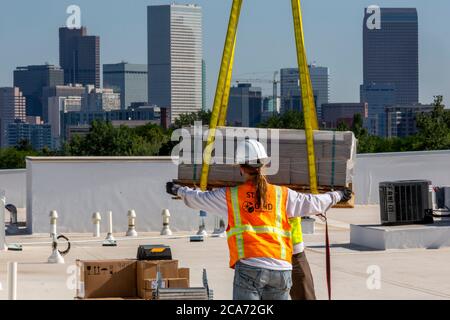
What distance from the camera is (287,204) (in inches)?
357

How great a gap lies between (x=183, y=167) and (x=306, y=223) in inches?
710

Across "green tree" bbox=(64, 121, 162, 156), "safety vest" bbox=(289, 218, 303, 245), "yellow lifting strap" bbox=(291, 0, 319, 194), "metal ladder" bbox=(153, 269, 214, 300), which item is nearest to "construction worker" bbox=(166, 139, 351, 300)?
"metal ladder" bbox=(153, 269, 214, 300)

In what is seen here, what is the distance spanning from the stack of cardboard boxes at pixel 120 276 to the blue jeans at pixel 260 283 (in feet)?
19.5

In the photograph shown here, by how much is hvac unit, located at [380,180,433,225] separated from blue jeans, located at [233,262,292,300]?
1865 cm

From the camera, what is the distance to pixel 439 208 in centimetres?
3081

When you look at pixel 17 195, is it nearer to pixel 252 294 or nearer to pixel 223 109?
pixel 223 109

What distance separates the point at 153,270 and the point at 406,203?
13368 millimetres

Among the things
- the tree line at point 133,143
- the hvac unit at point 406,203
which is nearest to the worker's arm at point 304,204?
the hvac unit at point 406,203

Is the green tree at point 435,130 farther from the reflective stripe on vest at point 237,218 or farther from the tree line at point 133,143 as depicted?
the reflective stripe on vest at point 237,218

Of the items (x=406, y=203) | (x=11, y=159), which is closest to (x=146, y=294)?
(x=406, y=203)

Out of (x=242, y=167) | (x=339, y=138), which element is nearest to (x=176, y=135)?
(x=339, y=138)

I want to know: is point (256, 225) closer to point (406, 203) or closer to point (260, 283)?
point (260, 283)

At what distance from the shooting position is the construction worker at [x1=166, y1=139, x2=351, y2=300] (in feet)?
29.0

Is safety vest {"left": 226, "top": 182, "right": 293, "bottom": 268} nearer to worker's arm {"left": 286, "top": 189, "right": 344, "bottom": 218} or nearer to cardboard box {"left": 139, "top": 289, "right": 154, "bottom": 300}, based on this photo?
worker's arm {"left": 286, "top": 189, "right": 344, "bottom": 218}
